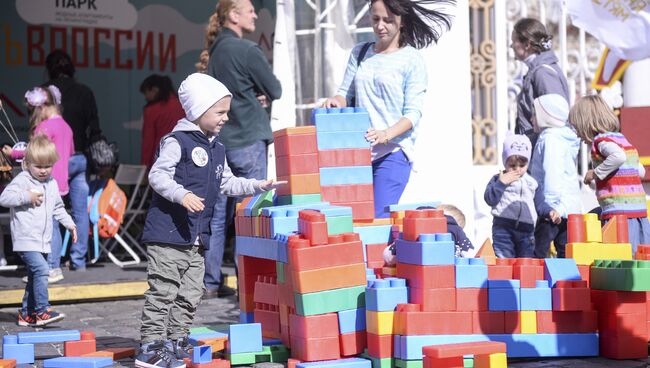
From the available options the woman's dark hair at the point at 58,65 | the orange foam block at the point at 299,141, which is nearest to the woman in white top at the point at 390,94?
the orange foam block at the point at 299,141

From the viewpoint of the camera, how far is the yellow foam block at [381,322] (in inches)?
188

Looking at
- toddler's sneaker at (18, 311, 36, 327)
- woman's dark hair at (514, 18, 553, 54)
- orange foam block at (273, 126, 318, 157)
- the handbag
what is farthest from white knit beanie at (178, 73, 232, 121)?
the handbag

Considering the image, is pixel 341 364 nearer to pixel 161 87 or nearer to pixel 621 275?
pixel 621 275

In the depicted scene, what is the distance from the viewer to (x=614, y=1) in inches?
317

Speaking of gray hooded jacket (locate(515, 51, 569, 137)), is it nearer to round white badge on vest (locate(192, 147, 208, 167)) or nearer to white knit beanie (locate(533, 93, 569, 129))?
white knit beanie (locate(533, 93, 569, 129))

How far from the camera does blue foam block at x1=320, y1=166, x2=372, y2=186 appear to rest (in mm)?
5565

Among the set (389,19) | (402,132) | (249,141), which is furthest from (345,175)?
(249,141)

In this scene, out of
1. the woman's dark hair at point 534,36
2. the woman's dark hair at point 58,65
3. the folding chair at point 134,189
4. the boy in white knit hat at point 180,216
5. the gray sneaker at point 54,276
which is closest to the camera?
the boy in white knit hat at point 180,216

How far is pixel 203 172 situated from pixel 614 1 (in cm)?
417

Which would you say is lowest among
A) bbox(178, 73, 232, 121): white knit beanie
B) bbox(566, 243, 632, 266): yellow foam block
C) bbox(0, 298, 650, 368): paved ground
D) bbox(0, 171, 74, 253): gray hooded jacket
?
bbox(0, 298, 650, 368): paved ground

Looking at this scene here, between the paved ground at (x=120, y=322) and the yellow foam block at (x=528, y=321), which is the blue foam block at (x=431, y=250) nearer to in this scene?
the yellow foam block at (x=528, y=321)

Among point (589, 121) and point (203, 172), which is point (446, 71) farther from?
point (203, 172)

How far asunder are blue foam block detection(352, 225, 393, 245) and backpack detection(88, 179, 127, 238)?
4.48 metres

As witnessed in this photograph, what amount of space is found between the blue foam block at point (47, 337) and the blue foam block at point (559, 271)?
244 cm
